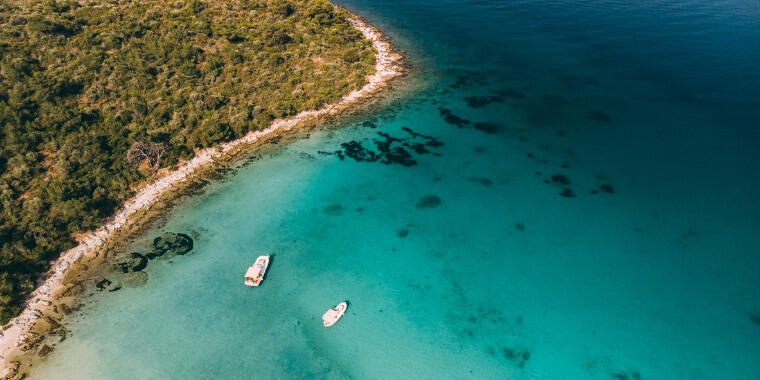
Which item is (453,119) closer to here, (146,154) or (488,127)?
(488,127)

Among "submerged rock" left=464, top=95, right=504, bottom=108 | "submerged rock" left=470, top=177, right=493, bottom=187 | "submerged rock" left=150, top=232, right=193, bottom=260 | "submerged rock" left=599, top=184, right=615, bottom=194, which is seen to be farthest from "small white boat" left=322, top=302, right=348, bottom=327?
"submerged rock" left=464, top=95, right=504, bottom=108

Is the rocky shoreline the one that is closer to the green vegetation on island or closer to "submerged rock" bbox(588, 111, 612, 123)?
the green vegetation on island

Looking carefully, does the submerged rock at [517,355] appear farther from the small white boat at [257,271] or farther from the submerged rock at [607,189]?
the submerged rock at [607,189]

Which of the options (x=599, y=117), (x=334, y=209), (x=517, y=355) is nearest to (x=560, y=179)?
(x=599, y=117)

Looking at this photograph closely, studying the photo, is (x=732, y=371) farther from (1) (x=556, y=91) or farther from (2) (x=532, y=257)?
(1) (x=556, y=91)

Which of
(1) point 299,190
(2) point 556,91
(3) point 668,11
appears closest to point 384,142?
(1) point 299,190
